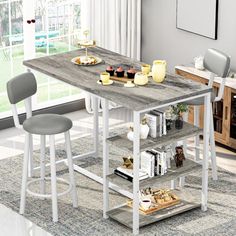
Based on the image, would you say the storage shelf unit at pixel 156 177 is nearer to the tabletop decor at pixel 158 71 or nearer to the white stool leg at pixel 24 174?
the tabletop decor at pixel 158 71

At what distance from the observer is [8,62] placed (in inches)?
356

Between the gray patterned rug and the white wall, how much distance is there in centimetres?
159

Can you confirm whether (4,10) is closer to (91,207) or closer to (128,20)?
(128,20)

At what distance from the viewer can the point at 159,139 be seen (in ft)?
21.9

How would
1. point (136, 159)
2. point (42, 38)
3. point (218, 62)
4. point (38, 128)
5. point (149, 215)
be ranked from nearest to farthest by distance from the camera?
1. point (136, 159)
2. point (38, 128)
3. point (149, 215)
4. point (218, 62)
5. point (42, 38)

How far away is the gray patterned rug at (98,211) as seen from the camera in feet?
22.2

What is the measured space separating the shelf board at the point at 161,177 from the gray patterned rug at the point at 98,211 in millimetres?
383

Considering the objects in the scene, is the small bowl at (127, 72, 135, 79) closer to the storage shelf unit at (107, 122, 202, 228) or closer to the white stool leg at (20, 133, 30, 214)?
the storage shelf unit at (107, 122, 202, 228)

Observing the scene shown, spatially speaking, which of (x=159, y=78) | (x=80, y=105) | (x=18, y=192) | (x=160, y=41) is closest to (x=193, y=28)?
(x=160, y=41)

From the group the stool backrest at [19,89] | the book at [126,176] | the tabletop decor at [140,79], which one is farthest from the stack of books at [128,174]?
the stool backrest at [19,89]

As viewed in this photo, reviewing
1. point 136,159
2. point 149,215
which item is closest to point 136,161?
point 136,159

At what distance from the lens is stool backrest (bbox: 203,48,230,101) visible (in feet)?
24.7

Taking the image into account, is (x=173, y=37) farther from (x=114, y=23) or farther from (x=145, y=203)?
(x=145, y=203)

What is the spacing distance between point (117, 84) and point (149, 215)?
3.69 ft
